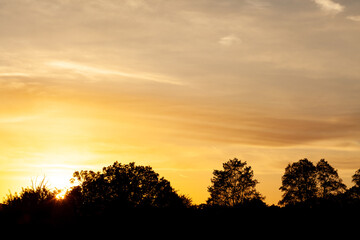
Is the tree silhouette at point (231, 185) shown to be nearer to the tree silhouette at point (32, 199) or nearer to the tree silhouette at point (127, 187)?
the tree silhouette at point (127, 187)

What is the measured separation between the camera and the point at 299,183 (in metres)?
80.5

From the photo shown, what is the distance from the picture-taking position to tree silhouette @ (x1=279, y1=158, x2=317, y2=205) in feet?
263

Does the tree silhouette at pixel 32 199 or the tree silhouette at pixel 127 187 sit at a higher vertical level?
the tree silhouette at pixel 127 187

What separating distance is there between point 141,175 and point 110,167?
5011 mm

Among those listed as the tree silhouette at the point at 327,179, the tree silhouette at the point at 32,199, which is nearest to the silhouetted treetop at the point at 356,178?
the tree silhouette at the point at 327,179

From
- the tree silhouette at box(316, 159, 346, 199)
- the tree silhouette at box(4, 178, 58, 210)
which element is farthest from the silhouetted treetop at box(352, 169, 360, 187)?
the tree silhouette at box(4, 178, 58, 210)

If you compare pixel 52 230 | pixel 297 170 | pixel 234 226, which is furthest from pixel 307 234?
pixel 297 170

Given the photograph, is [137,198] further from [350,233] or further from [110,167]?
[350,233]

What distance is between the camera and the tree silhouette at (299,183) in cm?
8025

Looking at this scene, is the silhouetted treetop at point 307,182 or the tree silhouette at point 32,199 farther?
the silhouetted treetop at point 307,182

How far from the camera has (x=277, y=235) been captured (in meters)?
16.6

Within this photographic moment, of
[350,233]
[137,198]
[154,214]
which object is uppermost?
[137,198]

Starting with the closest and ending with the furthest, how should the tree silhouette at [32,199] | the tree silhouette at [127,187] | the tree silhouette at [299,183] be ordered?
the tree silhouette at [32,199], the tree silhouette at [127,187], the tree silhouette at [299,183]

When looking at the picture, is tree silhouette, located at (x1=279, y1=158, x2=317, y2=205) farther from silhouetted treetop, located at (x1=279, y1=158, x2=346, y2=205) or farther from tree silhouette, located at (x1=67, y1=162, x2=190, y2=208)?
tree silhouette, located at (x1=67, y1=162, x2=190, y2=208)
